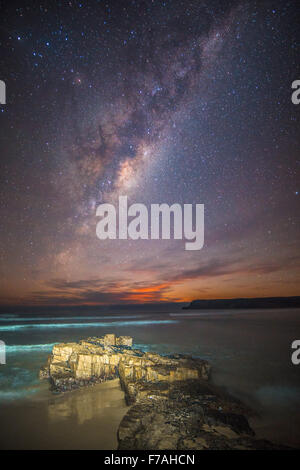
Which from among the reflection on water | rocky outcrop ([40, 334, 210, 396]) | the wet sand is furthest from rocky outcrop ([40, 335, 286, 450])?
the wet sand

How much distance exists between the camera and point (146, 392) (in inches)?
231

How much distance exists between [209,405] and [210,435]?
1.33 meters

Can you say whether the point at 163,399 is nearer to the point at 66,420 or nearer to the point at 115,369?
the point at 66,420

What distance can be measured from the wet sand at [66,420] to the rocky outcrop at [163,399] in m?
0.51

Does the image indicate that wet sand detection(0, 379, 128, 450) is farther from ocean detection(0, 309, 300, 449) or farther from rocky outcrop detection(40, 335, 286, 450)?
rocky outcrop detection(40, 335, 286, 450)

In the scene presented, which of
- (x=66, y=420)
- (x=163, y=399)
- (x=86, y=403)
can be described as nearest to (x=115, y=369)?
(x=86, y=403)

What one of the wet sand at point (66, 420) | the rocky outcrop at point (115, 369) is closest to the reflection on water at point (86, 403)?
the wet sand at point (66, 420)

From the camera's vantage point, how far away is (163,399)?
18.0 ft

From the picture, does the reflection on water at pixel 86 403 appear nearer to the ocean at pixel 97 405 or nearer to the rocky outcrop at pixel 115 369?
the ocean at pixel 97 405
